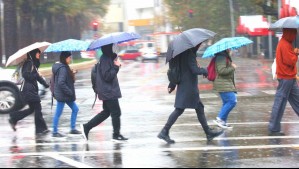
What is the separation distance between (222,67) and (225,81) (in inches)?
11.3

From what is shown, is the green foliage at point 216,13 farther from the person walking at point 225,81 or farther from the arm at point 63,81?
the arm at point 63,81

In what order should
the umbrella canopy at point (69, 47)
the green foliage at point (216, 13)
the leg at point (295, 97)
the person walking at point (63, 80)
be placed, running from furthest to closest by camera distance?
the green foliage at point (216, 13), the person walking at point (63, 80), the umbrella canopy at point (69, 47), the leg at point (295, 97)

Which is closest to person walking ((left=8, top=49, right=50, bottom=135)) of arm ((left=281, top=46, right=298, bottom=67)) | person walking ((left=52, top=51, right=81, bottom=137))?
person walking ((left=52, top=51, right=81, bottom=137))

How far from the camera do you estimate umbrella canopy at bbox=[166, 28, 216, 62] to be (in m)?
9.22

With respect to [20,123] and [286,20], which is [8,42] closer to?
[20,123]

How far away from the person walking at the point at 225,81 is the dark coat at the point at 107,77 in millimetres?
2169

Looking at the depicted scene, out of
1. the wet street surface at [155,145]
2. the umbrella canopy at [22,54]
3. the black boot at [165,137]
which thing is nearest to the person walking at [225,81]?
the wet street surface at [155,145]

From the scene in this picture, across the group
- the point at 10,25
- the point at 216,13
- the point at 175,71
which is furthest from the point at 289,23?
the point at 216,13

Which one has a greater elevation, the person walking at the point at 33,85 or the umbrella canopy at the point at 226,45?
the umbrella canopy at the point at 226,45

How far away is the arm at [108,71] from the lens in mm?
9641

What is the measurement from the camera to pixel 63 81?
10.6 metres

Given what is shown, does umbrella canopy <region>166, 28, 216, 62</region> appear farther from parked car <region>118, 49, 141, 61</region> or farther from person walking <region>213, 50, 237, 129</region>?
parked car <region>118, 49, 141, 61</region>

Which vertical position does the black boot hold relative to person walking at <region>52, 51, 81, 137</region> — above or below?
below

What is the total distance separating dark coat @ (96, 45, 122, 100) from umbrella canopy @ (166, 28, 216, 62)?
3.11 feet
